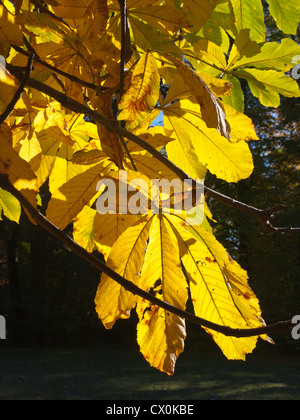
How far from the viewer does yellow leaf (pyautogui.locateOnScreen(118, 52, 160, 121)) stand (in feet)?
1.81

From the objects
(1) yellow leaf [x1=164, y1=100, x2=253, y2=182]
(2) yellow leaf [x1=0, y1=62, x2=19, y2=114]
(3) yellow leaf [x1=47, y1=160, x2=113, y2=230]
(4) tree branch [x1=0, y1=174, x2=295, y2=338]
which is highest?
(1) yellow leaf [x1=164, y1=100, x2=253, y2=182]

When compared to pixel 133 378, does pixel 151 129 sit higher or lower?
higher

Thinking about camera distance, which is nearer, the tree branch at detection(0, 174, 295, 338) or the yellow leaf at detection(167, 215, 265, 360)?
the tree branch at detection(0, 174, 295, 338)

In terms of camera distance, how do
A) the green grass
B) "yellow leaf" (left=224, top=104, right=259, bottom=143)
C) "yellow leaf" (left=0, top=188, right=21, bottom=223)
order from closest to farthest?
1. "yellow leaf" (left=224, top=104, right=259, bottom=143)
2. "yellow leaf" (left=0, top=188, right=21, bottom=223)
3. the green grass

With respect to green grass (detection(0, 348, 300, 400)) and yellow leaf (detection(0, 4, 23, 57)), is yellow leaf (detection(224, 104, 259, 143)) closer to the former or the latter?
yellow leaf (detection(0, 4, 23, 57))

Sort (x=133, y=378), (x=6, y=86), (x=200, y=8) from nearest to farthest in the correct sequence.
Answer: (x=6, y=86) < (x=200, y=8) < (x=133, y=378)

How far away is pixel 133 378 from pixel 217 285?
9.02m

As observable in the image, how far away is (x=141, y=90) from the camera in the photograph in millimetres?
556

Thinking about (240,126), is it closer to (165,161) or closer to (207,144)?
(207,144)

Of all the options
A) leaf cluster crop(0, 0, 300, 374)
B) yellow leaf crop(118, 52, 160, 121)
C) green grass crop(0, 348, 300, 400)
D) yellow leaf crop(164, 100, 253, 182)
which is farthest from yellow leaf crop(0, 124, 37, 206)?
green grass crop(0, 348, 300, 400)

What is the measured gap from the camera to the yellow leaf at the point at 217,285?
1.87 feet

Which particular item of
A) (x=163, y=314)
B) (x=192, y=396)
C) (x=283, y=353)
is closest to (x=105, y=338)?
(x=283, y=353)

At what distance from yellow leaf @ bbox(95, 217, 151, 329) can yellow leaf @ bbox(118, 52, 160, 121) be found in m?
0.12

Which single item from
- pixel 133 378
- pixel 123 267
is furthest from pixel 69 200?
pixel 133 378
